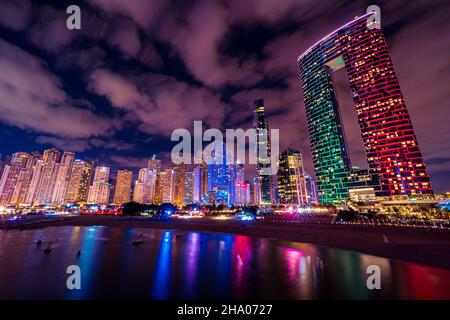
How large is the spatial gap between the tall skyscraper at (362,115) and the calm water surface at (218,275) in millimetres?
137067

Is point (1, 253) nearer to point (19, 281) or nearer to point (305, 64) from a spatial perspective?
point (19, 281)

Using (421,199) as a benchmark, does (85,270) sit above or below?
below

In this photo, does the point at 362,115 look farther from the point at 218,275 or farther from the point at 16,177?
the point at 16,177

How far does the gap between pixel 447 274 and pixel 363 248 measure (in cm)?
934

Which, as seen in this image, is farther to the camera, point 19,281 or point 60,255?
point 60,255

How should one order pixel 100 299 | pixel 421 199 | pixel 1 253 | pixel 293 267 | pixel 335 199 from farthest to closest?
pixel 335 199 → pixel 421 199 → pixel 1 253 → pixel 293 267 → pixel 100 299

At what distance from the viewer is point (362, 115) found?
464 feet

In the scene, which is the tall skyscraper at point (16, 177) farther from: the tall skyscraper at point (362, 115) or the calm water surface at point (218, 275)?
the tall skyscraper at point (362, 115)

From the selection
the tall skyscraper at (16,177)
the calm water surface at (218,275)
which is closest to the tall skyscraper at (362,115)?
the calm water surface at (218,275)

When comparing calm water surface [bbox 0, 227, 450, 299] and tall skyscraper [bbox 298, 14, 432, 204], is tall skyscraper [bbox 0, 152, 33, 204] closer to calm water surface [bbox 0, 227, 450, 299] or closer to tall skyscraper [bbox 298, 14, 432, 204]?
calm water surface [bbox 0, 227, 450, 299]

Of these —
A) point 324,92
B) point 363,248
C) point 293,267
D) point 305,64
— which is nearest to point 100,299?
point 293,267

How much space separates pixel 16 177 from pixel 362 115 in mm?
307775

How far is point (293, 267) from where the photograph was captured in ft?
66.3

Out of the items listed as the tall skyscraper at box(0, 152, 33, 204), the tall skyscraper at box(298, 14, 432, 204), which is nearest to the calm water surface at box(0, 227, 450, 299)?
the tall skyscraper at box(298, 14, 432, 204)
